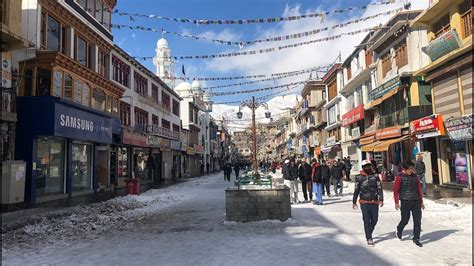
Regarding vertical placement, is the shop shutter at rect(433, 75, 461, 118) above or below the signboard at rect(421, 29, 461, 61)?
below

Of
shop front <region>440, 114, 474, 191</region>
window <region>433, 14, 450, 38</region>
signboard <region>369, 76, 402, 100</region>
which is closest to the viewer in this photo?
shop front <region>440, 114, 474, 191</region>

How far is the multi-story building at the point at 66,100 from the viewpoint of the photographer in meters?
17.4

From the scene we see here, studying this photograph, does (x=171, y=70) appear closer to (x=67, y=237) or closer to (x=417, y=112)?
(x=417, y=112)

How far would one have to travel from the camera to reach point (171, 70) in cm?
7631

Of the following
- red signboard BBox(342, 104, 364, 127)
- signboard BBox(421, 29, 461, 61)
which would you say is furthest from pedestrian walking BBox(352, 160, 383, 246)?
red signboard BBox(342, 104, 364, 127)

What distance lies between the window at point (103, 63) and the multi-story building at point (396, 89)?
704 inches

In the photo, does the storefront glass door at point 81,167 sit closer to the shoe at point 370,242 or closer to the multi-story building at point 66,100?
the multi-story building at point 66,100

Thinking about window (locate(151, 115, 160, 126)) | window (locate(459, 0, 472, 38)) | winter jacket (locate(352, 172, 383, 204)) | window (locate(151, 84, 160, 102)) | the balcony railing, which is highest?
window (locate(151, 84, 160, 102))

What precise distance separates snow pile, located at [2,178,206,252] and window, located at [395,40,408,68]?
55.8 ft

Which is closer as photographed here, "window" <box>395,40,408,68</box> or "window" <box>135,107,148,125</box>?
"window" <box>395,40,408,68</box>

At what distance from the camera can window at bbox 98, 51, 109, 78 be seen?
25.1 metres

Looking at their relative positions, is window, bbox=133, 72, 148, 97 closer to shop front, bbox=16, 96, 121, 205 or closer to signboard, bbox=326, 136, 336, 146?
shop front, bbox=16, 96, 121, 205

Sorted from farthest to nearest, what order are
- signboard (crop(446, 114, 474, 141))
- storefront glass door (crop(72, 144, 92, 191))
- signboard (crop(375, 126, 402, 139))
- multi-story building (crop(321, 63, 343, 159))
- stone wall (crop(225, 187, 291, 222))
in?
multi-story building (crop(321, 63, 343, 159)), signboard (crop(375, 126, 402, 139)), storefront glass door (crop(72, 144, 92, 191)), signboard (crop(446, 114, 474, 141)), stone wall (crop(225, 187, 291, 222))

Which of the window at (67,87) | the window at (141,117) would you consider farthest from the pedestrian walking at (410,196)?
the window at (141,117)
